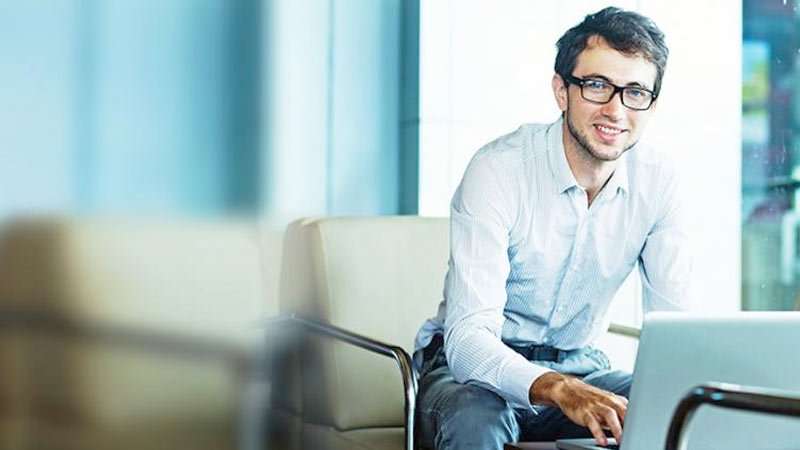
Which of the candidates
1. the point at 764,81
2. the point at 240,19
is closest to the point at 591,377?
the point at 240,19

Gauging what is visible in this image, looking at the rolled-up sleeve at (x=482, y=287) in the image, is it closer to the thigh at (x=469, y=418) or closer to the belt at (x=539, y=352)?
the thigh at (x=469, y=418)

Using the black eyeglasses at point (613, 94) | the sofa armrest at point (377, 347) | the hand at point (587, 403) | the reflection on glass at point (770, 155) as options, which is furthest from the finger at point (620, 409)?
the reflection on glass at point (770, 155)

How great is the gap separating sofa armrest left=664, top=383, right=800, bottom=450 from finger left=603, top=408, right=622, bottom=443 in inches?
11.5

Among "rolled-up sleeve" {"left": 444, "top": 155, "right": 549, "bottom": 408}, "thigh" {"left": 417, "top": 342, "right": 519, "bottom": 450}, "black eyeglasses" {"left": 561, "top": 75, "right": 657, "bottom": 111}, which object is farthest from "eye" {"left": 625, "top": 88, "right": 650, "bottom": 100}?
"thigh" {"left": 417, "top": 342, "right": 519, "bottom": 450}

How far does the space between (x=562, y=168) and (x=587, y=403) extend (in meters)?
0.73

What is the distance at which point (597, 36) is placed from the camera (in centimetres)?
258

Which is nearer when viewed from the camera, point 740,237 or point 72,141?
point 72,141

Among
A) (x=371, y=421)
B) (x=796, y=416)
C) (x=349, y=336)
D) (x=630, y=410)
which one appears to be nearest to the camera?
(x=796, y=416)

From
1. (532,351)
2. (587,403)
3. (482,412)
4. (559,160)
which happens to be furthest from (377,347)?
(587,403)

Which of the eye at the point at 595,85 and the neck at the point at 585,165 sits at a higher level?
the eye at the point at 595,85

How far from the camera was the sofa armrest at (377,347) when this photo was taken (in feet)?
8.30

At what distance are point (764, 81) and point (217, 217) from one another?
6.00ft

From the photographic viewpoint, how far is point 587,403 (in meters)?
1.95

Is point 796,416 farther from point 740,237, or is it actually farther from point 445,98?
point 740,237
